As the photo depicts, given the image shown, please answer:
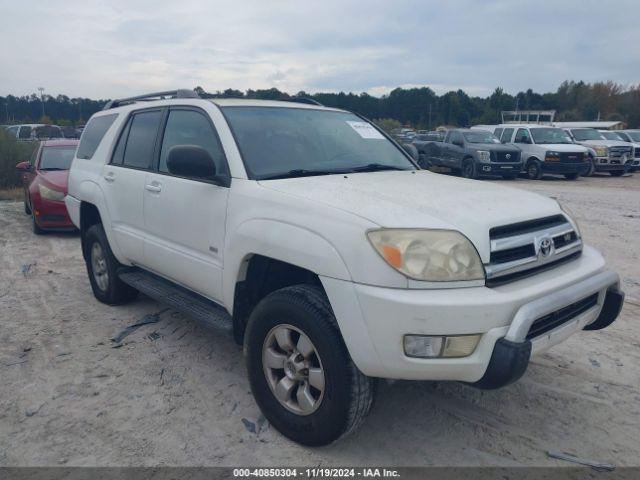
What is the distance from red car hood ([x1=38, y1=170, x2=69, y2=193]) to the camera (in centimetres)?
863

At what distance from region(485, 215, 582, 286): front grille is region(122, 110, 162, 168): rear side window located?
2.85m

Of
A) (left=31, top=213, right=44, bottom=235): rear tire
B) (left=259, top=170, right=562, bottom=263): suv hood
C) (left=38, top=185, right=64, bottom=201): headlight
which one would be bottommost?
(left=31, top=213, right=44, bottom=235): rear tire

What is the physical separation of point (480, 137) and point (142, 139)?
15306mm

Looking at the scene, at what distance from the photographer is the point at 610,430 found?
3.07 m

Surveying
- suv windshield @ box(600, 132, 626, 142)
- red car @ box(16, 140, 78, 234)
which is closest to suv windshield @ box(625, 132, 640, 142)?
suv windshield @ box(600, 132, 626, 142)

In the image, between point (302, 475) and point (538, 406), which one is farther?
point (538, 406)

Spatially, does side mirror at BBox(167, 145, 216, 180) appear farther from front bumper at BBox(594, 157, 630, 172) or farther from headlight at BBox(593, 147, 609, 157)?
headlight at BBox(593, 147, 609, 157)

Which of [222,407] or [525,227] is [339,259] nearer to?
[525,227]

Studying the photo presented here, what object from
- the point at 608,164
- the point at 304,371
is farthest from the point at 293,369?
the point at 608,164

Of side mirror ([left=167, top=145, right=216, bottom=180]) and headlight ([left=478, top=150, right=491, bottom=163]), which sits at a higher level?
→ headlight ([left=478, top=150, right=491, bottom=163])

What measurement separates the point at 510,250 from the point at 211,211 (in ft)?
5.94

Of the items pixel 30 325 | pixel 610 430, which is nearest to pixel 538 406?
pixel 610 430

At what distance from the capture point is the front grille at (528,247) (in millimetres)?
2611

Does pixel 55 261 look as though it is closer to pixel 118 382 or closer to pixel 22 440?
pixel 118 382
